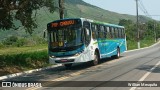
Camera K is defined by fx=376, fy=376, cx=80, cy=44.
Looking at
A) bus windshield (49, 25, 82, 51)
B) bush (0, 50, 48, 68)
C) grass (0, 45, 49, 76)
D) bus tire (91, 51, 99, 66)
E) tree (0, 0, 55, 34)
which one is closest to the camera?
→ tree (0, 0, 55, 34)

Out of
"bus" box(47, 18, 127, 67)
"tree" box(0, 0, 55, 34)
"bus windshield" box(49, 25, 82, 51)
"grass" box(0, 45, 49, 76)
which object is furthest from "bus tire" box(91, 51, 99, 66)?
"tree" box(0, 0, 55, 34)

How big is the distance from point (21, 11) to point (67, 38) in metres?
3.17

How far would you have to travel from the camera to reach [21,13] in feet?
72.1

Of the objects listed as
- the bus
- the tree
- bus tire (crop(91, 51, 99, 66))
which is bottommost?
bus tire (crop(91, 51, 99, 66))

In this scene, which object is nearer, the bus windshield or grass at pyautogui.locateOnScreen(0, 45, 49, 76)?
the bus windshield

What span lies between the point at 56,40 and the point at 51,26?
1004 mm

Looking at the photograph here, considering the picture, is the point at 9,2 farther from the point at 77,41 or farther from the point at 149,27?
the point at 149,27

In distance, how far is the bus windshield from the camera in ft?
74.1

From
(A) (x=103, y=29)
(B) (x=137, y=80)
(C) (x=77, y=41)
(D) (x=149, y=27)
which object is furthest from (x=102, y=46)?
(D) (x=149, y=27)

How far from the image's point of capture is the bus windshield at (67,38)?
2259cm

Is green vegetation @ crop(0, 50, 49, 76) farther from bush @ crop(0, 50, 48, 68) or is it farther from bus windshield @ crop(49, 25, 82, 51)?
bus windshield @ crop(49, 25, 82, 51)

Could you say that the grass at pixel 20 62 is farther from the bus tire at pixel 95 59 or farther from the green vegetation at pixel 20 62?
the bus tire at pixel 95 59

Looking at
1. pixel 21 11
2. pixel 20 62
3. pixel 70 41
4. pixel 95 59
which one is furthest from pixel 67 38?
pixel 20 62

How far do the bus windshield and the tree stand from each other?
1.56 metres
